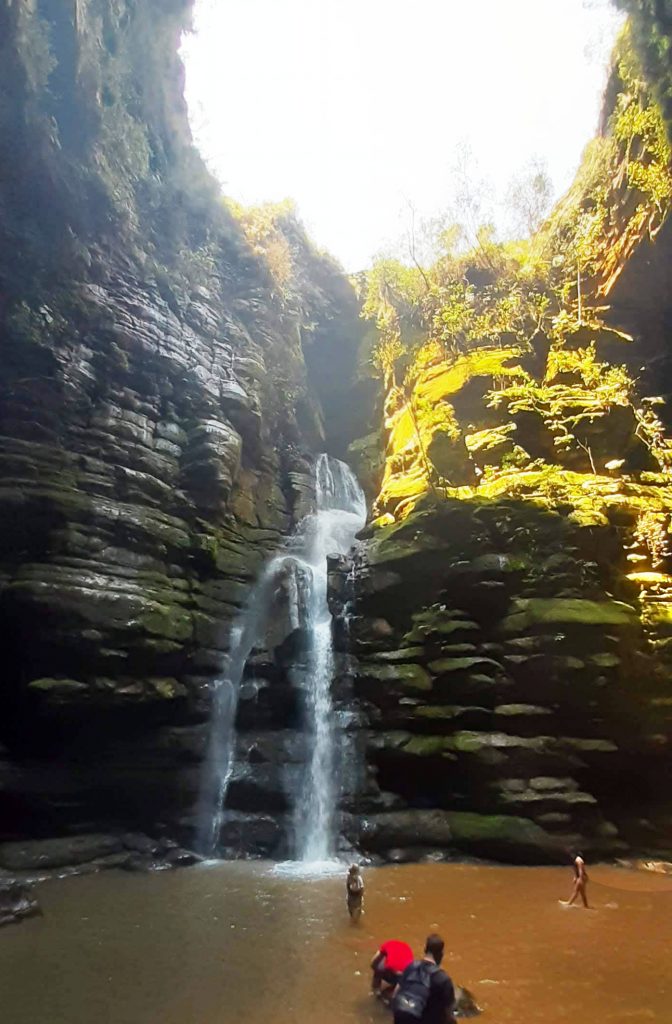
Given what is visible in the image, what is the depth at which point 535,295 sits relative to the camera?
26.6 metres

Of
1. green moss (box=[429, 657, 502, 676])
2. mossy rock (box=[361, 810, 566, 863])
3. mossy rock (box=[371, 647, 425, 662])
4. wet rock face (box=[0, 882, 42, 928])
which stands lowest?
wet rock face (box=[0, 882, 42, 928])

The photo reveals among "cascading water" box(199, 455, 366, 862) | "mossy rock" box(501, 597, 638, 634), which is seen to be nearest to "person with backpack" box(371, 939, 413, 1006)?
"cascading water" box(199, 455, 366, 862)

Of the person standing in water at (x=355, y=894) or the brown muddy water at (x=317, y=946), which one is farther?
the person standing in water at (x=355, y=894)

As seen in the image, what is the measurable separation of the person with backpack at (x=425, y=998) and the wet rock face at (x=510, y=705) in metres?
9.82

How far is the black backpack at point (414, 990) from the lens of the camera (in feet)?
17.9

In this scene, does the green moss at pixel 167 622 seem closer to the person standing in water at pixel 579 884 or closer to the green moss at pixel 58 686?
the green moss at pixel 58 686

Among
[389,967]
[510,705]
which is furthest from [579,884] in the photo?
[389,967]

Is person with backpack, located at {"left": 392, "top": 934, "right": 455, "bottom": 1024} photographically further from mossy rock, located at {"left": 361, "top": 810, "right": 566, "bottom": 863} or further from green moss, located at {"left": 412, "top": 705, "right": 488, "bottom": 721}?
green moss, located at {"left": 412, "top": 705, "right": 488, "bottom": 721}

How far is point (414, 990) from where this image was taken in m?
5.56

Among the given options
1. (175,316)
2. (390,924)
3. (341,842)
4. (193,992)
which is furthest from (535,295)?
(193,992)

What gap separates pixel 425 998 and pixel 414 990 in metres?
0.11

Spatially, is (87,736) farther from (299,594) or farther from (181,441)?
(181,441)

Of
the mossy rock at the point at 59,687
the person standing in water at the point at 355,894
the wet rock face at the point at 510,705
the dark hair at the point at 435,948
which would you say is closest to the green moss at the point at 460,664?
the wet rock face at the point at 510,705

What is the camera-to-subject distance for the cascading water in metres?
16.3
